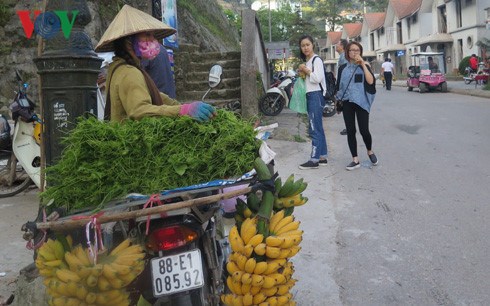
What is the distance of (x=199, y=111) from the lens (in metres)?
2.80

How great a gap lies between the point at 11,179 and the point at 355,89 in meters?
4.85

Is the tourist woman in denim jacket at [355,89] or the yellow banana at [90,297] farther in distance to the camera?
the tourist woman in denim jacket at [355,89]

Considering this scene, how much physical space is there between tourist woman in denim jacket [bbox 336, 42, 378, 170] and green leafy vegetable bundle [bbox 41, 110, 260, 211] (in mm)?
4876

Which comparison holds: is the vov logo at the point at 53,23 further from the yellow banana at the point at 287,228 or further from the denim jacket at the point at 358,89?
the denim jacket at the point at 358,89

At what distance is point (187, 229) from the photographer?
2.76 m

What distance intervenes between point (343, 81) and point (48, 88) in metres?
4.83

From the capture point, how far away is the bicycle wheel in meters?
6.86

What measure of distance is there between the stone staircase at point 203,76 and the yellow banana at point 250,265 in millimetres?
8470

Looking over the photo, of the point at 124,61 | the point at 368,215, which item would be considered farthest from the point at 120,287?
the point at 368,215

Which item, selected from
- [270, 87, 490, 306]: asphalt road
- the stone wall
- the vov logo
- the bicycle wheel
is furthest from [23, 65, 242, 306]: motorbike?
the stone wall

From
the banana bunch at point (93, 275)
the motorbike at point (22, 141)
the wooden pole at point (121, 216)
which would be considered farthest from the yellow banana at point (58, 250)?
the motorbike at point (22, 141)

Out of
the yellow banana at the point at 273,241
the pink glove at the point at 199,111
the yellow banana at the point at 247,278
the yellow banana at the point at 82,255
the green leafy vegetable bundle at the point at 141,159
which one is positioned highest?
the pink glove at the point at 199,111

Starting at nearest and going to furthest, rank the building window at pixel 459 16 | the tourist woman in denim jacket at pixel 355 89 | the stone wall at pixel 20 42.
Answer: the tourist woman in denim jacket at pixel 355 89 → the stone wall at pixel 20 42 → the building window at pixel 459 16

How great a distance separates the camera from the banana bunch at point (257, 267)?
9.08 ft
